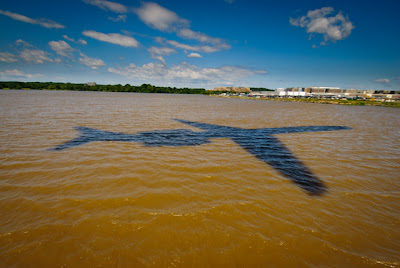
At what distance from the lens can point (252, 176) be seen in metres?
5.62

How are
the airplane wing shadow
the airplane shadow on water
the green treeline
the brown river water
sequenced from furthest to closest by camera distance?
the green treeline → the airplane shadow on water → the airplane wing shadow → the brown river water

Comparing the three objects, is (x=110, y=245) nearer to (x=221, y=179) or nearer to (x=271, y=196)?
(x=221, y=179)

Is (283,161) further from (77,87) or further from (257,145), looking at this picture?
(77,87)

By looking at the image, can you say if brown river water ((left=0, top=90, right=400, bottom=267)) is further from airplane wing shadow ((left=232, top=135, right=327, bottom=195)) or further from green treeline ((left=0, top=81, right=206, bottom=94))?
green treeline ((left=0, top=81, right=206, bottom=94))

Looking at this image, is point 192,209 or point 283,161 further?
point 283,161

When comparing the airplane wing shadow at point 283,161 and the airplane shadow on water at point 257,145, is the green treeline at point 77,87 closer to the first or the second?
the airplane shadow on water at point 257,145

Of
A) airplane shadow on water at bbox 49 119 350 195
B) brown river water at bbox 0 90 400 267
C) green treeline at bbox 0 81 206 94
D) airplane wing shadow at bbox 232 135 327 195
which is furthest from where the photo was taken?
green treeline at bbox 0 81 206 94

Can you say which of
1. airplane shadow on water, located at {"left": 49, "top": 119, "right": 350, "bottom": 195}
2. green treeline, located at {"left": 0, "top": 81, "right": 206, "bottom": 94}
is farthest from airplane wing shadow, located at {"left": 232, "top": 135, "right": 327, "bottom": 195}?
green treeline, located at {"left": 0, "top": 81, "right": 206, "bottom": 94}

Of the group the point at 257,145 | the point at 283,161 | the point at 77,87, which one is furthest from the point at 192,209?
the point at 77,87

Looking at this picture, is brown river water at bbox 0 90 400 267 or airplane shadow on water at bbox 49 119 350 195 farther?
airplane shadow on water at bbox 49 119 350 195

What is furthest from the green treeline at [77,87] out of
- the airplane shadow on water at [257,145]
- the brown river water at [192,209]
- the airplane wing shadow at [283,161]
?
the airplane wing shadow at [283,161]

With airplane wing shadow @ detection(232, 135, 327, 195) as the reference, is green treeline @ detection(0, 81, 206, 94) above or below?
above

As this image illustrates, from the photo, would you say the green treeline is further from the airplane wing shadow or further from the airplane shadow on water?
the airplane wing shadow

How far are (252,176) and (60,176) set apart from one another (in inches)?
228
